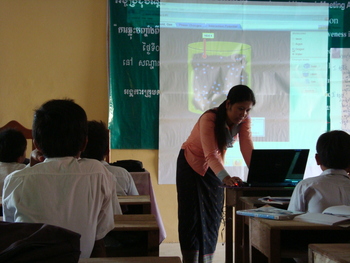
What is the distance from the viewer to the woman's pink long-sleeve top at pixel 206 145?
255 cm

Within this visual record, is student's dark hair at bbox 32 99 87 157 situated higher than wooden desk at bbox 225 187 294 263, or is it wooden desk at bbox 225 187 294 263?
student's dark hair at bbox 32 99 87 157

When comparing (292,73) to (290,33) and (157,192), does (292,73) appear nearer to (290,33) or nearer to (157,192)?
(290,33)

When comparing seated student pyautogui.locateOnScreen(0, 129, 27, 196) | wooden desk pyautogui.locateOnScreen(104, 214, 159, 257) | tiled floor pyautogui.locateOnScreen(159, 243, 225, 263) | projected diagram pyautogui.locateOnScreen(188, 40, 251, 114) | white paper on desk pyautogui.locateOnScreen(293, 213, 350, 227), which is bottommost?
tiled floor pyautogui.locateOnScreen(159, 243, 225, 263)

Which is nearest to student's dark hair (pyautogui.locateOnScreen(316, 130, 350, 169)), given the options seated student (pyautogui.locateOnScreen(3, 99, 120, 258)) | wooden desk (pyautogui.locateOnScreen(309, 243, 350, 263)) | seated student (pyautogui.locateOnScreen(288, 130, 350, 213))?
seated student (pyautogui.locateOnScreen(288, 130, 350, 213))

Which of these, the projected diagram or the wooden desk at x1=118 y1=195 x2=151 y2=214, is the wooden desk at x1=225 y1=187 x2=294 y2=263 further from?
the projected diagram

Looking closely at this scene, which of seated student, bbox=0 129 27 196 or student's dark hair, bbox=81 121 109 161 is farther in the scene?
seated student, bbox=0 129 27 196

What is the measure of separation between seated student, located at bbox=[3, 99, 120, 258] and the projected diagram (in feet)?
9.41

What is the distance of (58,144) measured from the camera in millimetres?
1223

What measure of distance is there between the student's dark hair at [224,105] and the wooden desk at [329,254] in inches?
59.7

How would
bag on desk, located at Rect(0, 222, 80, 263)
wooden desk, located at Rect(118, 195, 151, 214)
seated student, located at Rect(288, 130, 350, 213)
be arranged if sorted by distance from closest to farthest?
bag on desk, located at Rect(0, 222, 80, 263) < seated student, located at Rect(288, 130, 350, 213) < wooden desk, located at Rect(118, 195, 151, 214)

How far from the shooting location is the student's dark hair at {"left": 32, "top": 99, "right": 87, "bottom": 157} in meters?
1.22

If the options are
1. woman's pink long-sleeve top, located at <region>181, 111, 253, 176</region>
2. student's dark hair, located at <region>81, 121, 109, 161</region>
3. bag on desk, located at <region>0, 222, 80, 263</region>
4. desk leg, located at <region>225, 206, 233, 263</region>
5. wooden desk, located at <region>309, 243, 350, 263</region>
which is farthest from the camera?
desk leg, located at <region>225, 206, 233, 263</region>

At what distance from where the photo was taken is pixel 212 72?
161 inches

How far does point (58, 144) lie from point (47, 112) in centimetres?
10
